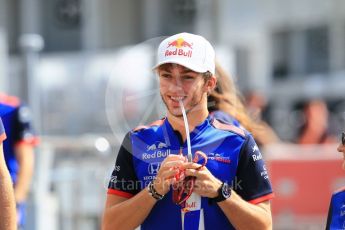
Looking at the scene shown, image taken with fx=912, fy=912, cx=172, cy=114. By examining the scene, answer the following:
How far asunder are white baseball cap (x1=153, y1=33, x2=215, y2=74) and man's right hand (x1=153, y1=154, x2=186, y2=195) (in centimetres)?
37

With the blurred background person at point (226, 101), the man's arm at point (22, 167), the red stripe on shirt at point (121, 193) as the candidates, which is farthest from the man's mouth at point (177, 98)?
the man's arm at point (22, 167)

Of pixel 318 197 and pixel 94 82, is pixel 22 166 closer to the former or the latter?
pixel 318 197

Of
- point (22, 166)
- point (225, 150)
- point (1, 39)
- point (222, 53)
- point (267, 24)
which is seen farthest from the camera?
point (267, 24)

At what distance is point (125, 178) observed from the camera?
369 cm

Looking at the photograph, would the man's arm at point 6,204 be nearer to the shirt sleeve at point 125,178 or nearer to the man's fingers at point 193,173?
the shirt sleeve at point 125,178

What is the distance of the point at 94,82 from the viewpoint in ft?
56.5

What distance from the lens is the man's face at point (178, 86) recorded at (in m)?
3.53

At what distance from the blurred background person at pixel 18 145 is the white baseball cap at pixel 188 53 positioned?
8.61 feet

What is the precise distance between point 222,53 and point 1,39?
5.59m

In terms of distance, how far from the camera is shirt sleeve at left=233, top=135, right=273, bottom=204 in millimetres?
3643

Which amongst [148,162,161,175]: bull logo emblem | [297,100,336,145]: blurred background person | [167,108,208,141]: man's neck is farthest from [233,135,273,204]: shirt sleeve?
[297,100,336,145]: blurred background person

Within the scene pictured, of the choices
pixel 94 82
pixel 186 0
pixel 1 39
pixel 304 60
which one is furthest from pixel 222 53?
pixel 304 60

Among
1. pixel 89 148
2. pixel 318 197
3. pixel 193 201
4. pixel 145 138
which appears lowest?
pixel 318 197

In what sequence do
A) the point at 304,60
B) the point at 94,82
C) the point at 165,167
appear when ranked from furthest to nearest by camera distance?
the point at 304,60 < the point at 94,82 < the point at 165,167
